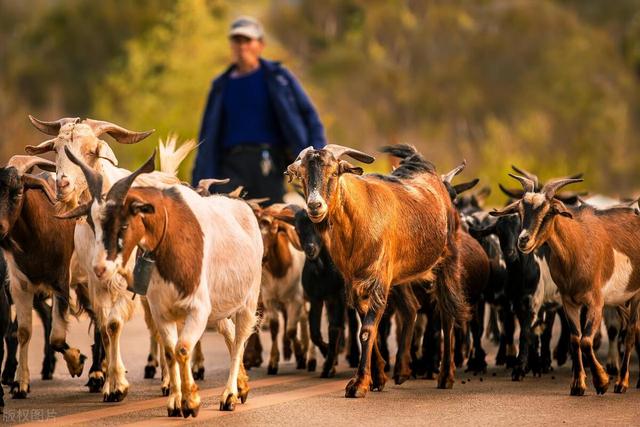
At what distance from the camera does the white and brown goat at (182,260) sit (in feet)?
38.0

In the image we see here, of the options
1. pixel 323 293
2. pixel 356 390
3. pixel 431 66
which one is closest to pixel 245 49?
pixel 323 293

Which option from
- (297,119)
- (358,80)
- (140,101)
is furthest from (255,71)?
(358,80)

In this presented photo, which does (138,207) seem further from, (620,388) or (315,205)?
(620,388)

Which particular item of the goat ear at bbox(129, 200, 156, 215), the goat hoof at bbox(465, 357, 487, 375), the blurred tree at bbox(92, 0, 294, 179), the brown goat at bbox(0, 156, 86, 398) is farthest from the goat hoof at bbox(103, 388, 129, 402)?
the blurred tree at bbox(92, 0, 294, 179)

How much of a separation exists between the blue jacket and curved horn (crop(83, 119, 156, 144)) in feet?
13.2

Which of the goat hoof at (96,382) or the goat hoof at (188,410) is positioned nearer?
the goat hoof at (188,410)

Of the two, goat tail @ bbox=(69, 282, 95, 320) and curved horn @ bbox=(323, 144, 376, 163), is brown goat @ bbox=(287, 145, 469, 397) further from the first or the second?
goat tail @ bbox=(69, 282, 95, 320)

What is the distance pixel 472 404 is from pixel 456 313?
1.74m

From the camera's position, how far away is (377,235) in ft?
45.3

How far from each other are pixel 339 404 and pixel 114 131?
3.13 meters

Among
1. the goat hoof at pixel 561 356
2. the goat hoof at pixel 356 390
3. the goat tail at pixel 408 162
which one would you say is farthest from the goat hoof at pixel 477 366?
the goat hoof at pixel 356 390

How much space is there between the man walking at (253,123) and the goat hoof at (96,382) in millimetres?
4178

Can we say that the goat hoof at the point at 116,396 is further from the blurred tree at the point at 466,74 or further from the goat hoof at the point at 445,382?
the blurred tree at the point at 466,74

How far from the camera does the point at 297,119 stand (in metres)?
18.2
